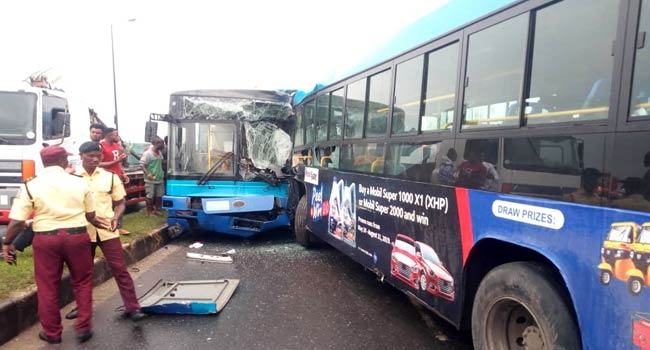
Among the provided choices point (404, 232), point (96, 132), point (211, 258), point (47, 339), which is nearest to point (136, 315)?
point (47, 339)

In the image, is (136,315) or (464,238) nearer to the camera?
(464,238)

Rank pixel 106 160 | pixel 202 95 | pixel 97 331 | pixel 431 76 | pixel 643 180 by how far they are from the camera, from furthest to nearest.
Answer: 1. pixel 202 95
2. pixel 106 160
3. pixel 97 331
4. pixel 431 76
5. pixel 643 180

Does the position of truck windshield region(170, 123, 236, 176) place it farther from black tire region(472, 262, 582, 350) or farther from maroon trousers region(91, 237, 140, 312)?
black tire region(472, 262, 582, 350)

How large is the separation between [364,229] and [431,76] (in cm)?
178

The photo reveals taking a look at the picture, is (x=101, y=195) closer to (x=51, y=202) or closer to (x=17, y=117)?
(x=51, y=202)

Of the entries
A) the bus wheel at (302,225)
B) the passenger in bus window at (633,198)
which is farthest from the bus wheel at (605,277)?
the bus wheel at (302,225)

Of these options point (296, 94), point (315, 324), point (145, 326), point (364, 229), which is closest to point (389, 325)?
point (315, 324)

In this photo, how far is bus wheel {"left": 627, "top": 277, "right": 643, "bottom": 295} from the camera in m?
1.95

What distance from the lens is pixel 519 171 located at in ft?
8.92

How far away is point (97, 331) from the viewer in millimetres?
3998

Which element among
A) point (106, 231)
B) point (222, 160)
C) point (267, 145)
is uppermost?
point (267, 145)

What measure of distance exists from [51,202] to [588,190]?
3.81 meters

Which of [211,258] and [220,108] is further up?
[220,108]

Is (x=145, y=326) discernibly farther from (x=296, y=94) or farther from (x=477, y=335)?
(x=296, y=94)
